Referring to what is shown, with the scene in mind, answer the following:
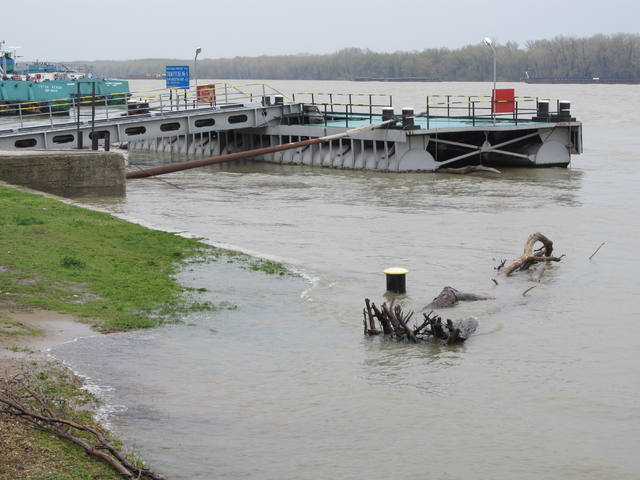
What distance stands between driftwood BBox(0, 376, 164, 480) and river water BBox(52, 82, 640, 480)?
1.34ft

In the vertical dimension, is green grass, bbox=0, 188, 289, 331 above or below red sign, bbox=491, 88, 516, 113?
below

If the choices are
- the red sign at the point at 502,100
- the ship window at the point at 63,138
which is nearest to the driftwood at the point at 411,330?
the ship window at the point at 63,138

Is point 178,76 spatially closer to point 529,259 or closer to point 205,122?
point 205,122

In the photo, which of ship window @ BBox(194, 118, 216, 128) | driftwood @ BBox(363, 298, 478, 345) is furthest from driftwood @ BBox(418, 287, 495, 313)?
ship window @ BBox(194, 118, 216, 128)

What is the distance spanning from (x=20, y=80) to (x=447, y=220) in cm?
5367

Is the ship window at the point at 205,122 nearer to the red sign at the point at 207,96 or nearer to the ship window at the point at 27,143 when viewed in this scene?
the red sign at the point at 207,96

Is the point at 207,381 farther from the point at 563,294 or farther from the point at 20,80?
the point at 20,80

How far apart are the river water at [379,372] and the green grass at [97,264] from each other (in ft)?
1.42

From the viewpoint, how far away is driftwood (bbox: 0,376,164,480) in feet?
18.0

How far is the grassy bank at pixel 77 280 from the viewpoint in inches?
213

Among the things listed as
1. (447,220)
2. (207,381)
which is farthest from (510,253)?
(207,381)

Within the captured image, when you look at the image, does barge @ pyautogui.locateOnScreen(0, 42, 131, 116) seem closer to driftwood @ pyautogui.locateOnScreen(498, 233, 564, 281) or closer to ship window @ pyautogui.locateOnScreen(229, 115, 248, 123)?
ship window @ pyautogui.locateOnScreen(229, 115, 248, 123)

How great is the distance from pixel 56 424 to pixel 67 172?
50.7 ft

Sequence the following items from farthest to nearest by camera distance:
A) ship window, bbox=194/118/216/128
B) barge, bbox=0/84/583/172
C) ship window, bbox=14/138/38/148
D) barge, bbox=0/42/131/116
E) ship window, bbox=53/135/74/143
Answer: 1. barge, bbox=0/42/131/116
2. ship window, bbox=194/118/216/128
3. barge, bbox=0/84/583/172
4. ship window, bbox=53/135/74/143
5. ship window, bbox=14/138/38/148
